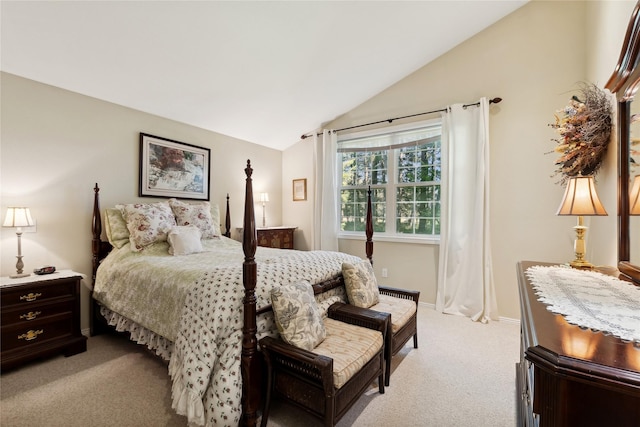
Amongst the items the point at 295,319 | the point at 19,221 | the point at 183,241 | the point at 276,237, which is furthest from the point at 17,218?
the point at 276,237

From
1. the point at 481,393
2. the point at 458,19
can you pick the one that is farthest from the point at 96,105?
the point at 481,393

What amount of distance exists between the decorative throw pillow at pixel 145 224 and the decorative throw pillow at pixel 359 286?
189cm

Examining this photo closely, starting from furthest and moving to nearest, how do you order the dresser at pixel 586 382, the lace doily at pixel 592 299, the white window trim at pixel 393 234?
1. the white window trim at pixel 393 234
2. the lace doily at pixel 592 299
3. the dresser at pixel 586 382

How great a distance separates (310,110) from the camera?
3.98 meters

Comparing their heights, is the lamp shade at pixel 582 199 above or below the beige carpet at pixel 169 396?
above

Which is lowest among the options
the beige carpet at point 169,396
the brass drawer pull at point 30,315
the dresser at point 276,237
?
the beige carpet at point 169,396

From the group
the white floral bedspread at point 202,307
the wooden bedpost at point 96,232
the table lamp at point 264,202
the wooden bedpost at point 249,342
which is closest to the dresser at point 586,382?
the wooden bedpost at point 249,342

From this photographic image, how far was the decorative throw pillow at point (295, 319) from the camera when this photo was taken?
62.3 inches

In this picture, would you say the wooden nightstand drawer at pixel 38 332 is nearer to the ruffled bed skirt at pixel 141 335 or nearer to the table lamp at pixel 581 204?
the ruffled bed skirt at pixel 141 335

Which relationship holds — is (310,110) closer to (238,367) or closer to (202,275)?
(202,275)

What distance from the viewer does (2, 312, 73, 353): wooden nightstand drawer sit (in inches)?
81.5

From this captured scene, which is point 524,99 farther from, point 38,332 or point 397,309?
point 38,332

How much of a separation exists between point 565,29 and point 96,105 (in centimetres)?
487

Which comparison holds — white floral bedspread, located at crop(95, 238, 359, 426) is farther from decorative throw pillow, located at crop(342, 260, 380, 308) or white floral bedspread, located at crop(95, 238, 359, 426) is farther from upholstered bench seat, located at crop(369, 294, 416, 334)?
upholstered bench seat, located at crop(369, 294, 416, 334)
